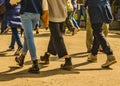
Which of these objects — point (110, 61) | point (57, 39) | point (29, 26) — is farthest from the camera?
point (110, 61)

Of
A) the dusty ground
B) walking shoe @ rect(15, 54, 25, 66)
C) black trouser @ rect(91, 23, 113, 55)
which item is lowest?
the dusty ground

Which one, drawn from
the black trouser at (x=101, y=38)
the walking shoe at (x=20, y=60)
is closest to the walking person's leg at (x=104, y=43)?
the black trouser at (x=101, y=38)

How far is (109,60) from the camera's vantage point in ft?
25.5

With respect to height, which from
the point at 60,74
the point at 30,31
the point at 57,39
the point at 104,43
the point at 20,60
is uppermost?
the point at 30,31

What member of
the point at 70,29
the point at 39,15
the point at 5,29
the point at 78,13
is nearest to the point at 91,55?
the point at 39,15

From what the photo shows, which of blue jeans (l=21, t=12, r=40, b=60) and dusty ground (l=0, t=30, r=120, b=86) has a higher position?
blue jeans (l=21, t=12, r=40, b=60)

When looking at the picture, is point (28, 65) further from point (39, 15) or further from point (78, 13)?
point (78, 13)

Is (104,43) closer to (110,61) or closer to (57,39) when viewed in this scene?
(110,61)

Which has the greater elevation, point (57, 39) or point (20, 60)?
point (57, 39)

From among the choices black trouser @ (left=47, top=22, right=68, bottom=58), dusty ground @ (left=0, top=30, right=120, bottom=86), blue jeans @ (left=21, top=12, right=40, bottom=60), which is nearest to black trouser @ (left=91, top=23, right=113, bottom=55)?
dusty ground @ (left=0, top=30, right=120, bottom=86)

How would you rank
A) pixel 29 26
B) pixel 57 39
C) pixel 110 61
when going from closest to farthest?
pixel 29 26
pixel 57 39
pixel 110 61

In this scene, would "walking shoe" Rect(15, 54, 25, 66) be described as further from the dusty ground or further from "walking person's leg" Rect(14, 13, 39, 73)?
"walking person's leg" Rect(14, 13, 39, 73)

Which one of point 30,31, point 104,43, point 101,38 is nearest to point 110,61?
point 104,43

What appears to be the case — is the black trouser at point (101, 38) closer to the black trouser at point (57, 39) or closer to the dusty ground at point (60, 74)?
the dusty ground at point (60, 74)
